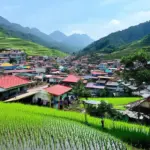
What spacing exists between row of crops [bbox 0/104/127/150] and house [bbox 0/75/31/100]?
10.8m

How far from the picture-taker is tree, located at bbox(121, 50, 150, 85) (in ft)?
90.3

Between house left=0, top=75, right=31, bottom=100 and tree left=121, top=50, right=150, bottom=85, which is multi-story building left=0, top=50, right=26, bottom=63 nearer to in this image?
house left=0, top=75, right=31, bottom=100

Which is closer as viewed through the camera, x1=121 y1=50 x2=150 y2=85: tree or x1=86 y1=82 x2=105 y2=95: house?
x1=121 y1=50 x2=150 y2=85: tree

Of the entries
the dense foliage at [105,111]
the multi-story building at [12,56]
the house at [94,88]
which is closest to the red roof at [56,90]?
the dense foliage at [105,111]

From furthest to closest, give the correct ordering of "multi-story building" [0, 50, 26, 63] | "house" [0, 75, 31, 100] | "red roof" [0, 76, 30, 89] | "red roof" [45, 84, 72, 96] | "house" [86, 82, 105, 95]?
"multi-story building" [0, 50, 26, 63]
"house" [86, 82, 105, 95]
"red roof" [45, 84, 72, 96]
"red roof" [0, 76, 30, 89]
"house" [0, 75, 31, 100]

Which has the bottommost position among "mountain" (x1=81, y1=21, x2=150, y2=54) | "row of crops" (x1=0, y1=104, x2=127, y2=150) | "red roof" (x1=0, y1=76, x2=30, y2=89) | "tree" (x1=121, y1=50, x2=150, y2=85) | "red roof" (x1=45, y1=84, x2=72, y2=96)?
"red roof" (x1=45, y1=84, x2=72, y2=96)

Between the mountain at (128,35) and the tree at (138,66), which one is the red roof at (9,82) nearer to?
the tree at (138,66)

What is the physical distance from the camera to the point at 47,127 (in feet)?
30.5

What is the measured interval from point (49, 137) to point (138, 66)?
909 inches

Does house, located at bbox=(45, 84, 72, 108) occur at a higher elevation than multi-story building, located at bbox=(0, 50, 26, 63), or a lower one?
lower

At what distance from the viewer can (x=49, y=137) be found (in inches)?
316

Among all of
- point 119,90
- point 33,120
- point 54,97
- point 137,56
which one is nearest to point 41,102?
point 54,97

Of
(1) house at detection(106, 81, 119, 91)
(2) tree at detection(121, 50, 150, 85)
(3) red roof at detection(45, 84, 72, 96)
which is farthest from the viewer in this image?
(1) house at detection(106, 81, 119, 91)

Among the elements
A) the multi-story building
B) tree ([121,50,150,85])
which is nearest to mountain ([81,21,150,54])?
the multi-story building
